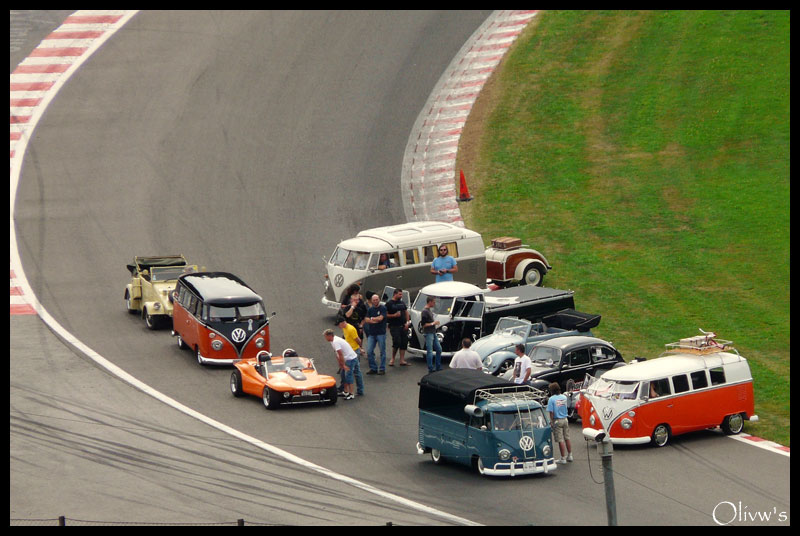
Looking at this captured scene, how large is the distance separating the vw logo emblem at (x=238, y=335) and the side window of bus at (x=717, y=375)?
35.7 feet

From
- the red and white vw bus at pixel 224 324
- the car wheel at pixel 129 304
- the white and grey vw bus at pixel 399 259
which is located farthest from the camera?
the car wheel at pixel 129 304

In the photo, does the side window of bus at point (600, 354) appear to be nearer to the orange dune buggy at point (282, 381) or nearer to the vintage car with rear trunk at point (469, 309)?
the vintage car with rear trunk at point (469, 309)

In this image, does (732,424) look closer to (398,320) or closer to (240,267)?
(398,320)

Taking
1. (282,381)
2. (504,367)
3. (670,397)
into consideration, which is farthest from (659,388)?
(282,381)

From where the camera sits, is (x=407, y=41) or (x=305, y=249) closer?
(x=305, y=249)

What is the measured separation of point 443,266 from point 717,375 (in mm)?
9067

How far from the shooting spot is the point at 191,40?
161ft

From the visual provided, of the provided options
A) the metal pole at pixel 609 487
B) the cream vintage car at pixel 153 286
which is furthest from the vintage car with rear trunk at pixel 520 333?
the metal pole at pixel 609 487

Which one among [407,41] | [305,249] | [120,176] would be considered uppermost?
[407,41]

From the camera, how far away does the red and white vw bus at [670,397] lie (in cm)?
2366

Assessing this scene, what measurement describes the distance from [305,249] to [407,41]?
15.5 metres

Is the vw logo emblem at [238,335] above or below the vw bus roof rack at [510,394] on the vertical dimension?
above
